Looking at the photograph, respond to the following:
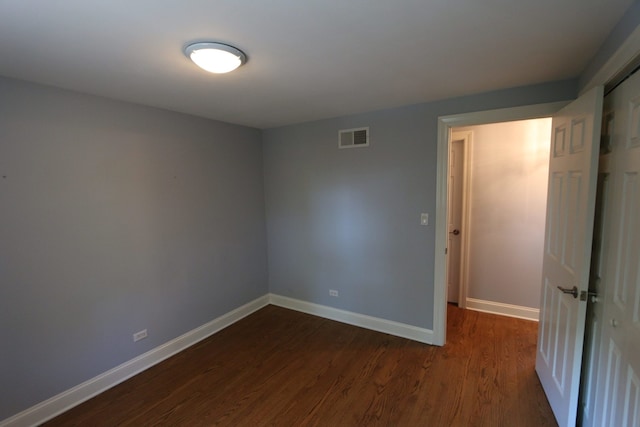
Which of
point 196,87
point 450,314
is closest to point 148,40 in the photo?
point 196,87

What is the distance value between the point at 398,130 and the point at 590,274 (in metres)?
1.78

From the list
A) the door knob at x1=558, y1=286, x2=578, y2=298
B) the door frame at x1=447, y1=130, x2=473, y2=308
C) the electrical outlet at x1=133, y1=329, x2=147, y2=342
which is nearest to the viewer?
the door knob at x1=558, y1=286, x2=578, y2=298

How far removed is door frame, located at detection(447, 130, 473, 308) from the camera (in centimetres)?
341

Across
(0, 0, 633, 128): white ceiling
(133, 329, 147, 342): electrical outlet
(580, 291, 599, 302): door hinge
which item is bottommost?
(133, 329, 147, 342): electrical outlet

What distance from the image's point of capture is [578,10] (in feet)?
4.01

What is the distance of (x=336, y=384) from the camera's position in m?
2.33

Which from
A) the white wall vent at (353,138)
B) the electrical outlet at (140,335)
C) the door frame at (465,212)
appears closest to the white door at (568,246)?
the door frame at (465,212)

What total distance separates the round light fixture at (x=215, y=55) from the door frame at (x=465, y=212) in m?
2.74

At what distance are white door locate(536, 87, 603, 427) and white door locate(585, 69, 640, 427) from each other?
8 centimetres

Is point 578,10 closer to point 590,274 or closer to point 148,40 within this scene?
point 590,274

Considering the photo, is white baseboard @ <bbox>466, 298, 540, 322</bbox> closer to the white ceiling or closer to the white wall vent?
the white wall vent

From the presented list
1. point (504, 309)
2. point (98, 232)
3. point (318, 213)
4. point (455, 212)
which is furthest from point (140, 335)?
point (504, 309)

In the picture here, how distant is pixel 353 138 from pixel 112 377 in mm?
2953

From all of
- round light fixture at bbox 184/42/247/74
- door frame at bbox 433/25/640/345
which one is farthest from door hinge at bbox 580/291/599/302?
round light fixture at bbox 184/42/247/74
